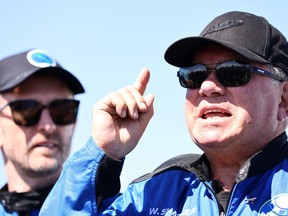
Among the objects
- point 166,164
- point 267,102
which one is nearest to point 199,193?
point 166,164

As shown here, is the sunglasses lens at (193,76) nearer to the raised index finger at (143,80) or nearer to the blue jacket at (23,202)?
the raised index finger at (143,80)

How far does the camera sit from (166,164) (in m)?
4.50

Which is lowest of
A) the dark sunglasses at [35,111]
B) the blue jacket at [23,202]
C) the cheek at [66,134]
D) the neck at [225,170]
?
the blue jacket at [23,202]

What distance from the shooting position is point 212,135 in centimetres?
403

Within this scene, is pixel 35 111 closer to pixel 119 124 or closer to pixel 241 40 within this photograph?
pixel 119 124

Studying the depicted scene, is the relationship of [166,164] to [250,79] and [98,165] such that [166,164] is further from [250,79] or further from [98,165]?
[250,79]

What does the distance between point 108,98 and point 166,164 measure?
31.6 inches

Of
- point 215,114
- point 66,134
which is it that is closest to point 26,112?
point 66,134

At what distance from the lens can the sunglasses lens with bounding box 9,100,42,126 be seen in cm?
455

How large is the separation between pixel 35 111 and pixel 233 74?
63.1 inches

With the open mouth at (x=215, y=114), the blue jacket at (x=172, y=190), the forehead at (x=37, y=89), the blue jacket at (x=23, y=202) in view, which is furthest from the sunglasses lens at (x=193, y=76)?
the blue jacket at (x=23, y=202)

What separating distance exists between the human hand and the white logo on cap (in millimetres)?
846

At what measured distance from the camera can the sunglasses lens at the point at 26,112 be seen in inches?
179

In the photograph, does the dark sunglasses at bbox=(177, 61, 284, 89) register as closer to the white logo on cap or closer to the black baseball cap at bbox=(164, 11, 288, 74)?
the black baseball cap at bbox=(164, 11, 288, 74)
